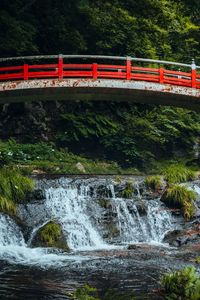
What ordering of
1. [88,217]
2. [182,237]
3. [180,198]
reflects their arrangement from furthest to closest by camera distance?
[180,198] < [88,217] < [182,237]

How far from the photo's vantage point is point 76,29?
89.8 feet

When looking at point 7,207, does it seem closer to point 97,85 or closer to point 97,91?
point 97,85

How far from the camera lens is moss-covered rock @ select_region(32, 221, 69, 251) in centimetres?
1605

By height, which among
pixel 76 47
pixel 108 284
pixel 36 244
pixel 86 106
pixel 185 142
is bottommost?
pixel 108 284

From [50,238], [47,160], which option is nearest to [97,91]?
[47,160]

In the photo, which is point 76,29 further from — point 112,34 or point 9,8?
point 9,8

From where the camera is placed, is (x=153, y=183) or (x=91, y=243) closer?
(x=91, y=243)

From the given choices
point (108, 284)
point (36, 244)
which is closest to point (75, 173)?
point (36, 244)

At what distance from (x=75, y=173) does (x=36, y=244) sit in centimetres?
824

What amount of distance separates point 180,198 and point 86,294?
10.9m

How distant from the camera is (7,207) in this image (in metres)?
17.7

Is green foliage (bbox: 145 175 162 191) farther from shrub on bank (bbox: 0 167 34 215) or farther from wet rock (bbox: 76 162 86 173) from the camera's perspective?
shrub on bank (bbox: 0 167 34 215)

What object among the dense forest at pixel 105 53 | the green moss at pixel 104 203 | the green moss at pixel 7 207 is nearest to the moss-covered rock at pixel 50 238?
the green moss at pixel 7 207

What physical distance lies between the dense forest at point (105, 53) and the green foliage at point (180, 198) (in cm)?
837
